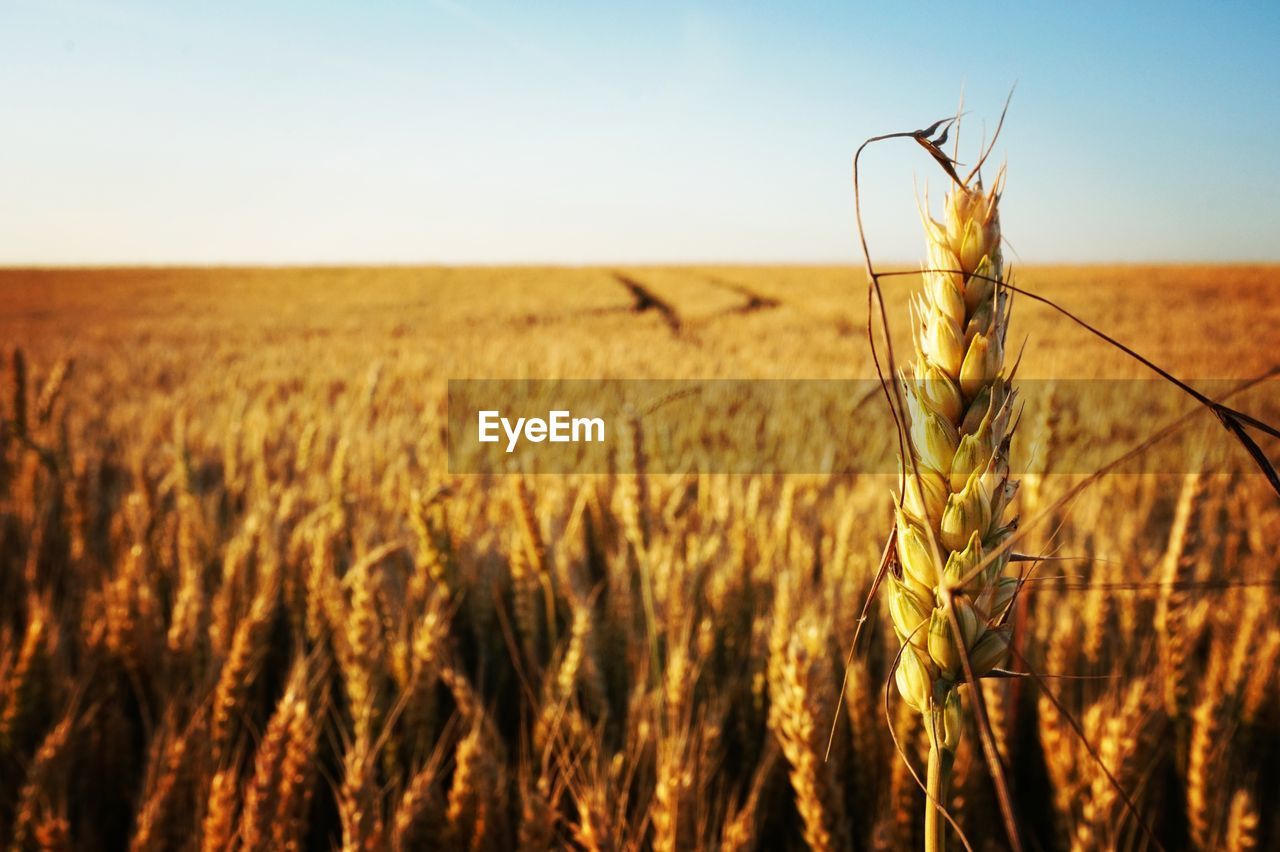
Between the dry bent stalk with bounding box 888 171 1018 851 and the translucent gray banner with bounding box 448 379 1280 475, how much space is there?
2.73 m

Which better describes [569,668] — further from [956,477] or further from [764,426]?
[764,426]

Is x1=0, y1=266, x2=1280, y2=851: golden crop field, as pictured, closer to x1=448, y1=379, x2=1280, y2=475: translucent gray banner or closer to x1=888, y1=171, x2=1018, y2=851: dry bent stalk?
x1=888, y1=171, x2=1018, y2=851: dry bent stalk

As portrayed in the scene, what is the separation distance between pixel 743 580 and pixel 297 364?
33.1 feet

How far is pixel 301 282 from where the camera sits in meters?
32.8

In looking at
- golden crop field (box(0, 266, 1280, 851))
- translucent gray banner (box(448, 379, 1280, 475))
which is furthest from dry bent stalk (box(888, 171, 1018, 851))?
translucent gray banner (box(448, 379, 1280, 475))

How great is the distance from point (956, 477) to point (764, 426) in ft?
20.6

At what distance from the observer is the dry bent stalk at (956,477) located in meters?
0.53

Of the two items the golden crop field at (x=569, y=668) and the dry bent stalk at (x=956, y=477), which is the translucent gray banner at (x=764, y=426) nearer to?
the golden crop field at (x=569, y=668)

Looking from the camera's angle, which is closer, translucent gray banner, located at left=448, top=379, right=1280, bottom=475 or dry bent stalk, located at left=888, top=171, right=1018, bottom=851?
dry bent stalk, located at left=888, top=171, right=1018, bottom=851

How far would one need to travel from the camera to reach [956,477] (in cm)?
56

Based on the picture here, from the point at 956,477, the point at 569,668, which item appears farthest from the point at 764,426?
the point at 956,477

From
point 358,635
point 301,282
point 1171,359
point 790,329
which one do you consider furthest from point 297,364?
point 301,282

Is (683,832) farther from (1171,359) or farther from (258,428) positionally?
(1171,359)

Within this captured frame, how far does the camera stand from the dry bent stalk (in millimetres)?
532
